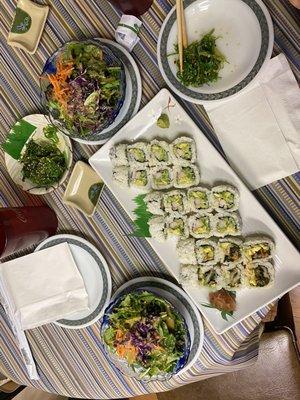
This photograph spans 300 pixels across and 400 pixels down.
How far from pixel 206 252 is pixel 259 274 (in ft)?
0.70

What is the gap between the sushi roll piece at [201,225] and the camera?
6.51ft

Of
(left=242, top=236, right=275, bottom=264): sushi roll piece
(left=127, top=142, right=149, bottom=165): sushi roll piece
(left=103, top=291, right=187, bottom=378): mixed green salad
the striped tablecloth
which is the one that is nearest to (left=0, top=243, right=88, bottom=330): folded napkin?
the striped tablecloth

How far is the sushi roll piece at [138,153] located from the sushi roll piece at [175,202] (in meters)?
0.17

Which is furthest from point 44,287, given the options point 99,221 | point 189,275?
point 189,275

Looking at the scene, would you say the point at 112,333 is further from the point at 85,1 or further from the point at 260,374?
the point at 85,1

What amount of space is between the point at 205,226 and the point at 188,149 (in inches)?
11.7

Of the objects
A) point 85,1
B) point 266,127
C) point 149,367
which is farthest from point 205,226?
point 85,1

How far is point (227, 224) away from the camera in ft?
6.40

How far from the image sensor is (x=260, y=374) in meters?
2.57

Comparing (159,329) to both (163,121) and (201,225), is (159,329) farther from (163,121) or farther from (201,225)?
(163,121)

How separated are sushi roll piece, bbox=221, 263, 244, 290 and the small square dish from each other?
1.92 feet

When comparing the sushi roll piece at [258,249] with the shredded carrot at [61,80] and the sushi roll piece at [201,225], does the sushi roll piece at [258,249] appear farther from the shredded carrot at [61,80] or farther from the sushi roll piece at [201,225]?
the shredded carrot at [61,80]

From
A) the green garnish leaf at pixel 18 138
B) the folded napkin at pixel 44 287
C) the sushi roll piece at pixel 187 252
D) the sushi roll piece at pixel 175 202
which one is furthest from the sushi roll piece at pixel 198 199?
the green garnish leaf at pixel 18 138

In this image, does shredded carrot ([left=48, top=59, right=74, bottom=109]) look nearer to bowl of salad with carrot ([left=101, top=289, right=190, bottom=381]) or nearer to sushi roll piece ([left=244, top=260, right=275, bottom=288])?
bowl of salad with carrot ([left=101, top=289, right=190, bottom=381])
